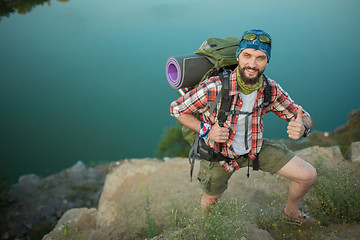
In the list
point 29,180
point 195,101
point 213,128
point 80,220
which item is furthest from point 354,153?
point 29,180

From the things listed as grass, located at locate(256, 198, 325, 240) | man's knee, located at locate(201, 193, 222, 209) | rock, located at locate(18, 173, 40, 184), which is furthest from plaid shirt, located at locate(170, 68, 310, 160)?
rock, located at locate(18, 173, 40, 184)

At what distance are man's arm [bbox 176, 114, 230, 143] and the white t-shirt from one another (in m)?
0.17

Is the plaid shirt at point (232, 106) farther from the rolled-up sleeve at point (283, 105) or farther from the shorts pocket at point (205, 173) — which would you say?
the shorts pocket at point (205, 173)

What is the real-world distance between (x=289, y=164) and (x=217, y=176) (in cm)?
84

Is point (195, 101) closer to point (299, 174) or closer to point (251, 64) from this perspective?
point (251, 64)

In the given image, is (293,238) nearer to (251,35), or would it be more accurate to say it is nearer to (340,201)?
(340,201)

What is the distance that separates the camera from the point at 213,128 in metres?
3.16

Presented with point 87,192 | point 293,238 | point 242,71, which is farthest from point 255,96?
point 87,192

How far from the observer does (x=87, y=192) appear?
43.4ft

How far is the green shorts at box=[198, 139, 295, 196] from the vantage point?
3.43 m

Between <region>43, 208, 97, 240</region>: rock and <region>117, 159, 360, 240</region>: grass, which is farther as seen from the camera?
<region>43, 208, 97, 240</region>: rock

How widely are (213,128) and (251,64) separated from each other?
77 cm

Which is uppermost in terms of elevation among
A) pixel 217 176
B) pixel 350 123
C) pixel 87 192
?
pixel 217 176

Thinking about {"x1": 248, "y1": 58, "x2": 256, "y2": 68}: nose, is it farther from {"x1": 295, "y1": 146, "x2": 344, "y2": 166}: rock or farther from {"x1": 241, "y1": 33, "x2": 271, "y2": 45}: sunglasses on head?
{"x1": 295, "y1": 146, "x2": 344, "y2": 166}: rock
